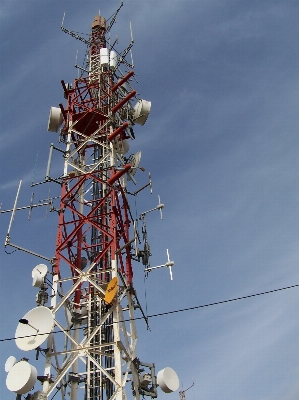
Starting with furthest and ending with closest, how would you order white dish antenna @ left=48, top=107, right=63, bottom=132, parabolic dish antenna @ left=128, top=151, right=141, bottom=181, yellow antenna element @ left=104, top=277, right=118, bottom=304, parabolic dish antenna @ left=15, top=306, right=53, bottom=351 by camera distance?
white dish antenna @ left=48, top=107, right=63, bottom=132 → parabolic dish antenna @ left=128, top=151, right=141, bottom=181 → yellow antenna element @ left=104, top=277, right=118, bottom=304 → parabolic dish antenna @ left=15, top=306, right=53, bottom=351

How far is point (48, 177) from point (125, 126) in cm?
425

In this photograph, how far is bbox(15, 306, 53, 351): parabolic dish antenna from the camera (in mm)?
14586

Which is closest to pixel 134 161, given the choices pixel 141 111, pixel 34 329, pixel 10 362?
pixel 141 111

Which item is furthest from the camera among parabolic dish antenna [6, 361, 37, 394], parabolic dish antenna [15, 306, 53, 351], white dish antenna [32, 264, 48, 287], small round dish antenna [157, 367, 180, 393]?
white dish antenna [32, 264, 48, 287]

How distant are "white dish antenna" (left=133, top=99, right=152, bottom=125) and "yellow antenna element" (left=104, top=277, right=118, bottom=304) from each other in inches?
415

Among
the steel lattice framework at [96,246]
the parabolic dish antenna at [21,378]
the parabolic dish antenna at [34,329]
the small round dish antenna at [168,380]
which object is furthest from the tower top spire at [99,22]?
the parabolic dish antenna at [21,378]

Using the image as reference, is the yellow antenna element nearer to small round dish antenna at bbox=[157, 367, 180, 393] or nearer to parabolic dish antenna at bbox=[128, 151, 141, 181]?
small round dish antenna at bbox=[157, 367, 180, 393]

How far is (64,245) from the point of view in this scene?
18.0m

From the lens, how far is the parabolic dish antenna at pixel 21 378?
13.4 metres

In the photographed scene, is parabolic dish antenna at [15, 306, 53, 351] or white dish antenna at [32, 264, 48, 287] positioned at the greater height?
white dish antenna at [32, 264, 48, 287]

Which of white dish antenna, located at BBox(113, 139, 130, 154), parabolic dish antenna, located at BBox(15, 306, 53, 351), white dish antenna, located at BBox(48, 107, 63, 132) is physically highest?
white dish antenna, located at BBox(48, 107, 63, 132)

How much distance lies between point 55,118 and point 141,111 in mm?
4512

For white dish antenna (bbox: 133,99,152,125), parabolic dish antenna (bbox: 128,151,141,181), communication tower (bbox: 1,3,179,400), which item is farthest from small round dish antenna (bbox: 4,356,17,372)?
white dish antenna (bbox: 133,99,152,125)

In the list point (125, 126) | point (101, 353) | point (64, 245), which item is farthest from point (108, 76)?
point (101, 353)
